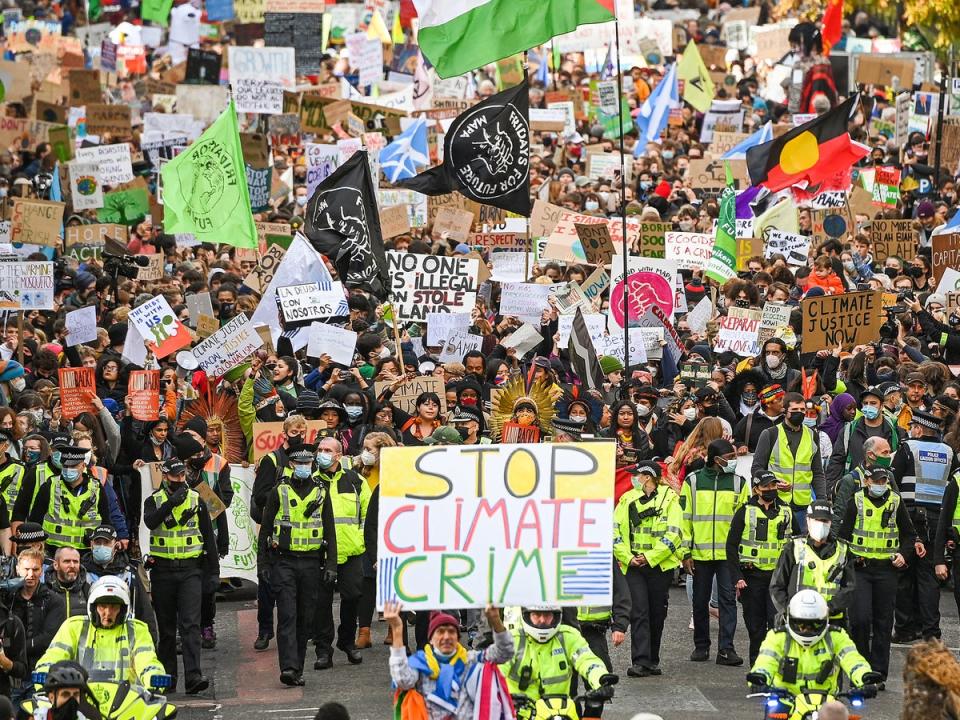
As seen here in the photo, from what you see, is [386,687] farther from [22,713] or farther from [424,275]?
[424,275]

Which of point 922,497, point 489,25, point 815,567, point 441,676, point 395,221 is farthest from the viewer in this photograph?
point 395,221

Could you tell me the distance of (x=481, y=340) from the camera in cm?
1820

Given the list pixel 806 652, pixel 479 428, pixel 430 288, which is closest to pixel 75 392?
pixel 479 428

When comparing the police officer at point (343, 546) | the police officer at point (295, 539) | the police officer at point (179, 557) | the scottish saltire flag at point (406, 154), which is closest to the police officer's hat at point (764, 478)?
the police officer at point (343, 546)

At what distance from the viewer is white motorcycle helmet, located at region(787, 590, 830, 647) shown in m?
10.7

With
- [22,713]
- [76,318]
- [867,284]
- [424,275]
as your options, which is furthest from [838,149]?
[22,713]

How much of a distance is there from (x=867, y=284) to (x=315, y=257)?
5.54 m

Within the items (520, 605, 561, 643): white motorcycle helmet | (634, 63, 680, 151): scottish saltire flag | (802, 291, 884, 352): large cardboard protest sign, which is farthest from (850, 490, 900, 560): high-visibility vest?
(634, 63, 680, 151): scottish saltire flag

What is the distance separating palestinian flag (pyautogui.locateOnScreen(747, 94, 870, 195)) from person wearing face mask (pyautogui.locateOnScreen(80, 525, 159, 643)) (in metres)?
11.5

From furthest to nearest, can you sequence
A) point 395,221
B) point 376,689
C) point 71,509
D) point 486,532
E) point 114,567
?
point 395,221, point 71,509, point 376,689, point 114,567, point 486,532

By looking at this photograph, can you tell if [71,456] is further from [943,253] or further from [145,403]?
[943,253]

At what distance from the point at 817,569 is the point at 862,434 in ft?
9.49

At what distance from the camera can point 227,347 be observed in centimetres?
1694

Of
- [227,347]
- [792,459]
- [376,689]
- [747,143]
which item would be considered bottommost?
[376,689]
